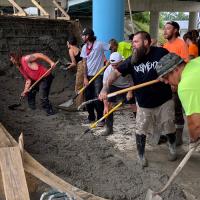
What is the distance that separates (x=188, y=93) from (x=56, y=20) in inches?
418

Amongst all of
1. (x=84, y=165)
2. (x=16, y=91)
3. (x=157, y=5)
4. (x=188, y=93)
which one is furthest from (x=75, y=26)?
(x=157, y=5)

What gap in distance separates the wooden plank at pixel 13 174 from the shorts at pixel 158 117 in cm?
190

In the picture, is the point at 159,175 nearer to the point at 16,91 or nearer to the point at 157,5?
the point at 16,91

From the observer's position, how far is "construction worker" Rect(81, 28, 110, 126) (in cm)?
775

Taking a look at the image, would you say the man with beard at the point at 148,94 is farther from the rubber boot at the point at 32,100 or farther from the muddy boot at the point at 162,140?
the rubber boot at the point at 32,100

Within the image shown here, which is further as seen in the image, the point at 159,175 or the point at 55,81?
the point at 55,81

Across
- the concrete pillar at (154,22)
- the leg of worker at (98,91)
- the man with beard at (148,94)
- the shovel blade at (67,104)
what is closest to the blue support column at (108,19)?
the shovel blade at (67,104)

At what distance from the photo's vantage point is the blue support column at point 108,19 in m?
10.7

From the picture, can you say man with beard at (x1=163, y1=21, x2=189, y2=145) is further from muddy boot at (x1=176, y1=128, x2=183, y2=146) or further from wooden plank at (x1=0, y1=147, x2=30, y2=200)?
wooden plank at (x1=0, y1=147, x2=30, y2=200)

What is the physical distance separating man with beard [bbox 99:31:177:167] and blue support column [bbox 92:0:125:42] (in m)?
5.23

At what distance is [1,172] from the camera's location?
3951 millimetres

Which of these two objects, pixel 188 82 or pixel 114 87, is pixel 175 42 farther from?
pixel 188 82

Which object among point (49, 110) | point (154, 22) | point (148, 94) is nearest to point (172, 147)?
point (148, 94)

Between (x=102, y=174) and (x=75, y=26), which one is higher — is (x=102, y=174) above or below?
below
